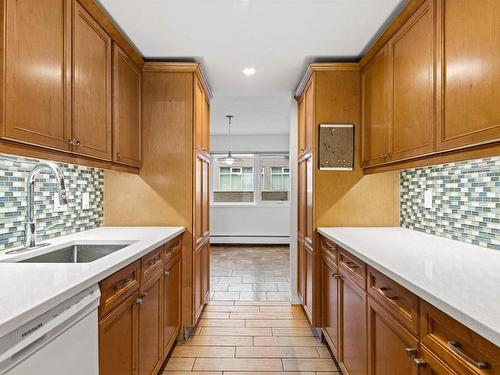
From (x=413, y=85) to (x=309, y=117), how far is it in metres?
1.09

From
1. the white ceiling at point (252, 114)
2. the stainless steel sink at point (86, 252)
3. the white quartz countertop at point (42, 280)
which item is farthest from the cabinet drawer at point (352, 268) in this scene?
the white ceiling at point (252, 114)

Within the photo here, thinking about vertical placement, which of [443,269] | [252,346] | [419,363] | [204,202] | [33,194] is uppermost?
[33,194]

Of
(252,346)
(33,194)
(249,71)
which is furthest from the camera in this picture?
(249,71)

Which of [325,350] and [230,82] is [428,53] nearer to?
[230,82]

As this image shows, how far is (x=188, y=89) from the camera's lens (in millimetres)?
2639

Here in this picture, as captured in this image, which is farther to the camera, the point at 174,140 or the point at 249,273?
the point at 249,273

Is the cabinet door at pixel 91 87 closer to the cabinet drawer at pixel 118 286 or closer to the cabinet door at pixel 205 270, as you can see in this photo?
the cabinet drawer at pixel 118 286

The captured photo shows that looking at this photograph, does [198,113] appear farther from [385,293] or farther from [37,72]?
[385,293]

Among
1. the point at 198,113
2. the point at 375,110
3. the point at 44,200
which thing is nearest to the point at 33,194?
the point at 44,200

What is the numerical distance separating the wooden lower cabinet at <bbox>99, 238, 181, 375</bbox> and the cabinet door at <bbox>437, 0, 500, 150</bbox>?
166 cm

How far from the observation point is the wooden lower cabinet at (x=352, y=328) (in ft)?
5.44

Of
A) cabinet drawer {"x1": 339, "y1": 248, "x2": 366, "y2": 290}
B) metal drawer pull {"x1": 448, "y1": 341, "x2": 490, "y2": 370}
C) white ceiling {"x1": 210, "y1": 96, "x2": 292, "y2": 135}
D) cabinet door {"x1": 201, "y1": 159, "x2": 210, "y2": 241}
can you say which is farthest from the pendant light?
metal drawer pull {"x1": 448, "y1": 341, "x2": 490, "y2": 370}

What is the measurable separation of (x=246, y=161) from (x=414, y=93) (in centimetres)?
527

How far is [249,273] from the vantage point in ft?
15.3
